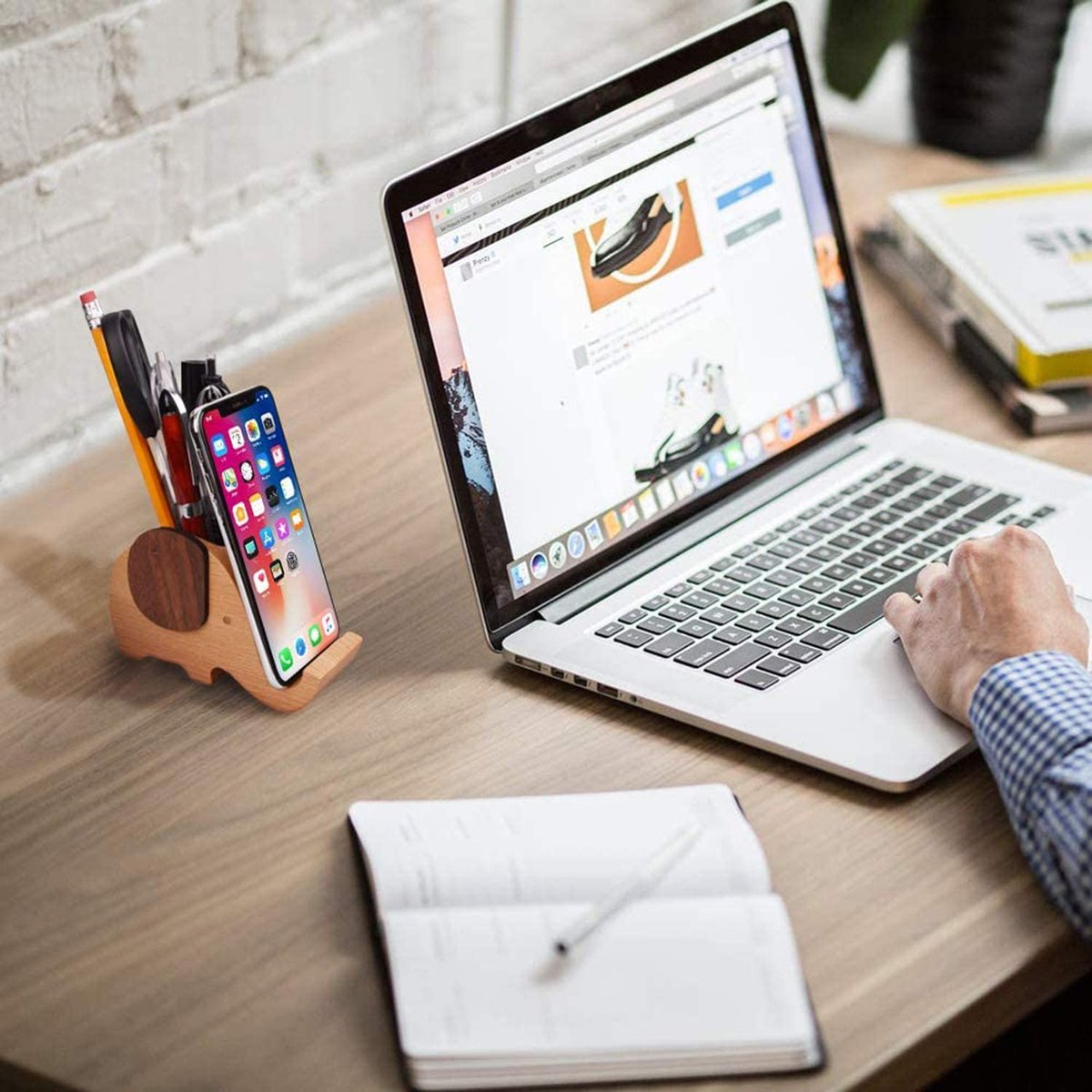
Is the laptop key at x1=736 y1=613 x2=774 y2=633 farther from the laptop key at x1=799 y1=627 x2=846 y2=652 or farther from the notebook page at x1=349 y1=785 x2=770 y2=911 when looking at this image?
the notebook page at x1=349 y1=785 x2=770 y2=911

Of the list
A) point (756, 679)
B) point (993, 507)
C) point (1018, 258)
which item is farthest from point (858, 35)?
point (756, 679)

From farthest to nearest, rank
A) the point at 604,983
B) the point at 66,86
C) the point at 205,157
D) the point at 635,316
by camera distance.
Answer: the point at 205,157
the point at 66,86
the point at 635,316
the point at 604,983

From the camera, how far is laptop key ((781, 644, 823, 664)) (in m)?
0.92

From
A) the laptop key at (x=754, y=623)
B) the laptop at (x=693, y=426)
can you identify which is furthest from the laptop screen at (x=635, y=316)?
the laptop key at (x=754, y=623)

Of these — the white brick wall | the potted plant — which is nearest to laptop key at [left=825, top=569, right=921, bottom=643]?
the white brick wall

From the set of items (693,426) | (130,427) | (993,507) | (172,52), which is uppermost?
(172,52)

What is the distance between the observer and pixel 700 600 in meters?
0.98

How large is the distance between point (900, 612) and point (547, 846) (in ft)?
0.97

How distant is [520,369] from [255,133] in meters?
0.49

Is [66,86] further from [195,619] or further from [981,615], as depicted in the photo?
[981,615]

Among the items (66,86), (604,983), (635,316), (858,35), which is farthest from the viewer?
(858,35)

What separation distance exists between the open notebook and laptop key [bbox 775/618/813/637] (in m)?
0.16

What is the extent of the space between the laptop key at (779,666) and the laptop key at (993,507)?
228 mm

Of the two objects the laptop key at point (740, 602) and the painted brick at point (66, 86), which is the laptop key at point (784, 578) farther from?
the painted brick at point (66, 86)
